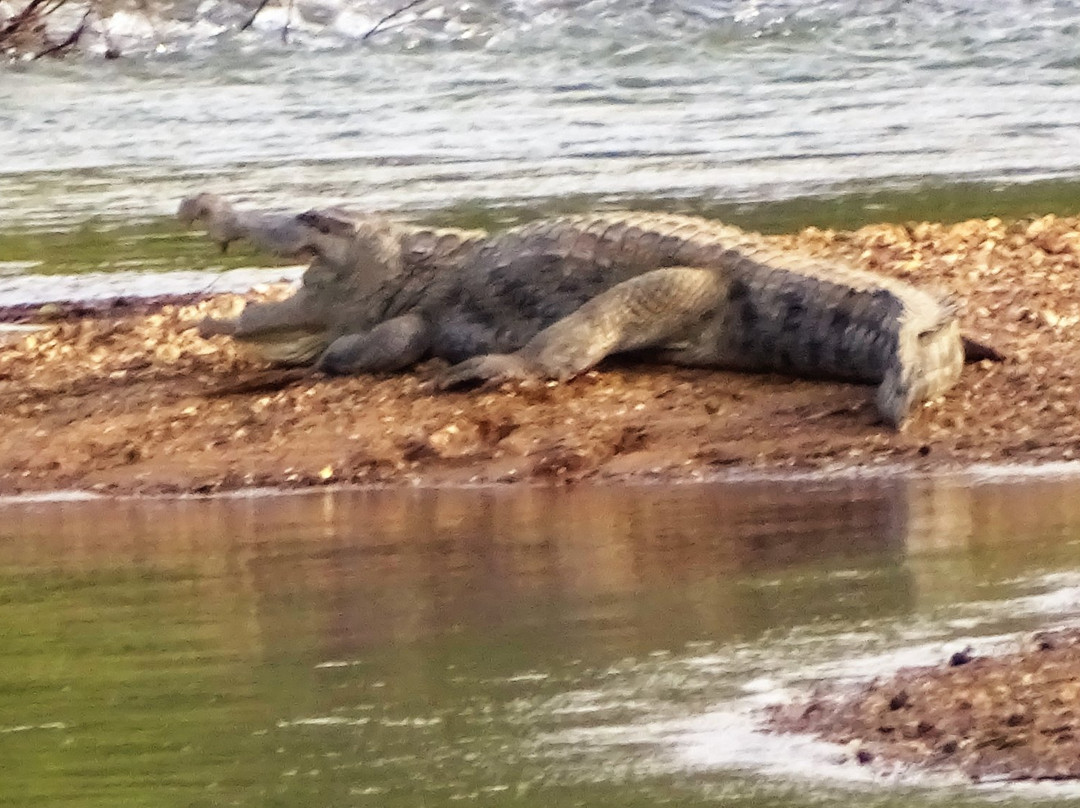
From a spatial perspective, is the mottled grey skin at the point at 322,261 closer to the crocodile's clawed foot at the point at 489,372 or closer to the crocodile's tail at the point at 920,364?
the crocodile's clawed foot at the point at 489,372

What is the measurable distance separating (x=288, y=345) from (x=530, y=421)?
1922mm

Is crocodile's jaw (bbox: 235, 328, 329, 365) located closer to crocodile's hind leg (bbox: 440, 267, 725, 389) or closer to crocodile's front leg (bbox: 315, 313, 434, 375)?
crocodile's front leg (bbox: 315, 313, 434, 375)

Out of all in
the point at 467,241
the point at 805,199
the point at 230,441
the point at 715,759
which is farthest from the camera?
the point at 805,199

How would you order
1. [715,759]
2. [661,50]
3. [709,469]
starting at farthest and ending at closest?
[661,50]
[709,469]
[715,759]

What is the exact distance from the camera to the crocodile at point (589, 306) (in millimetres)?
7867

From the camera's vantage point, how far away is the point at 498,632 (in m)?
4.94

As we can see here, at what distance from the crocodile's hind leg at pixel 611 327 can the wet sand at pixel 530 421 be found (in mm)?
96

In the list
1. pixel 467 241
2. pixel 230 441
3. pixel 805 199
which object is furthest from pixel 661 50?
pixel 230 441

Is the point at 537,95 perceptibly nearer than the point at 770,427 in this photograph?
No

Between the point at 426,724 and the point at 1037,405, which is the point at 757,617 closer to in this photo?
the point at 426,724

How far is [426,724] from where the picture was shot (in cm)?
426

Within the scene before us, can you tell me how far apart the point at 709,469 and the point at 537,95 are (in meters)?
13.9

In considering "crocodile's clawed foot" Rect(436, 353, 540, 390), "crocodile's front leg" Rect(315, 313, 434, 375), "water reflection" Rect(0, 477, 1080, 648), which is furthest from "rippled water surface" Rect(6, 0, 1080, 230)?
"water reflection" Rect(0, 477, 1080, 648)

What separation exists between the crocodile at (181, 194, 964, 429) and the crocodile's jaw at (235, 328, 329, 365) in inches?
0.5
